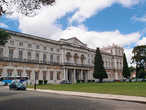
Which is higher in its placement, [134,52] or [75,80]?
[134,52]

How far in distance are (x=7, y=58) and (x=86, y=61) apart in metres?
37.0

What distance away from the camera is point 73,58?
65688mm

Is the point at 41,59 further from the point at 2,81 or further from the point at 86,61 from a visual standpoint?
the point at 86,61

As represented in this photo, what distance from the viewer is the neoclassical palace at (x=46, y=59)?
46.0 meters

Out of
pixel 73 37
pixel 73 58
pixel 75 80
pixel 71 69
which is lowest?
pixel 75 80

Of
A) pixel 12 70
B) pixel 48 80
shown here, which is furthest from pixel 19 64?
pixel 48 80

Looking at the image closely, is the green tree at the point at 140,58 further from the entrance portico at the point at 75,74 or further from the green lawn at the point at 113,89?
the green lawn at the point at 113,89

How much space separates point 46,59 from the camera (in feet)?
185

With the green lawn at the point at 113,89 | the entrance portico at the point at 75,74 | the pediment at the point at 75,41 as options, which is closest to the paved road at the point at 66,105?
the green lawn at the point at 113,89

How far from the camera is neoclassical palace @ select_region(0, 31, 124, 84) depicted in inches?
1812

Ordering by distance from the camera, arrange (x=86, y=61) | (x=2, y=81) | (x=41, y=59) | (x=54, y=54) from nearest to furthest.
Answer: (x=2, y=81)
(x=41, y=59)
(x=54, y=54)
(x=86, y=61)

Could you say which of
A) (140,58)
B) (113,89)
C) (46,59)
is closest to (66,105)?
(113,89)

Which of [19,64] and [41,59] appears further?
[41,59]

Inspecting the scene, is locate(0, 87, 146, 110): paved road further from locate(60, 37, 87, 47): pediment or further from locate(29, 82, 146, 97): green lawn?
locate(60, 37, 87, 47): pediment
